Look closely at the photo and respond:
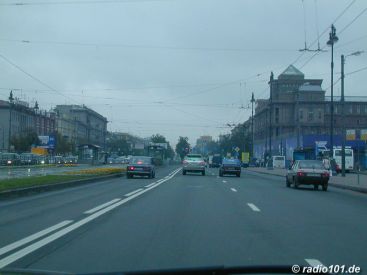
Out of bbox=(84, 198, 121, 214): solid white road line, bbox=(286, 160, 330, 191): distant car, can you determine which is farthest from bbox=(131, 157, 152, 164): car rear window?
bbox=(84, 198, 121, 214): solid white road line

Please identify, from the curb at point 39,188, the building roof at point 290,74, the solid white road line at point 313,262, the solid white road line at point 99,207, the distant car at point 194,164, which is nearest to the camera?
the solid white road line at point 313,262

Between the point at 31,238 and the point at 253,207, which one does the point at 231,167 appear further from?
the point at 31,238

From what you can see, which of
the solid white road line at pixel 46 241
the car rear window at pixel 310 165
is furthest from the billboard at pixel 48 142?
the solid white road line at pixel 46 241

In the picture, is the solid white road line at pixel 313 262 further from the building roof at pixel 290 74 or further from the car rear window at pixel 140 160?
the building roof at pixel 290 74

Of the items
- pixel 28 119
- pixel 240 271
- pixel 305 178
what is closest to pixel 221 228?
pixel 240 271

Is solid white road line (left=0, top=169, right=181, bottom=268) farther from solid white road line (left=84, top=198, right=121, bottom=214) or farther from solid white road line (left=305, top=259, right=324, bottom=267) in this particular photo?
solid white road line (left=305, top=259, right=324, bottom=267)

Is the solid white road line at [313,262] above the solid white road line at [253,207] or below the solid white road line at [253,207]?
below

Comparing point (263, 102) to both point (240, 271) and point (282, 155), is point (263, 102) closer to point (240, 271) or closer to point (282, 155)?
point (282, 155)

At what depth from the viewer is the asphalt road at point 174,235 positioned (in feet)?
29.8

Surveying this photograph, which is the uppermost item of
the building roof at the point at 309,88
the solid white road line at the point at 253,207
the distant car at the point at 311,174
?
the building roof at the point at 309,88

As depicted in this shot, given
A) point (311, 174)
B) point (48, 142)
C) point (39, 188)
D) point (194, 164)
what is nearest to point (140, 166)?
point (194, 164)

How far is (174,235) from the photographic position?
470 inches

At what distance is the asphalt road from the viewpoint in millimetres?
9086

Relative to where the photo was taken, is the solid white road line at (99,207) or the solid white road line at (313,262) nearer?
the solid white road line at (313,262)
